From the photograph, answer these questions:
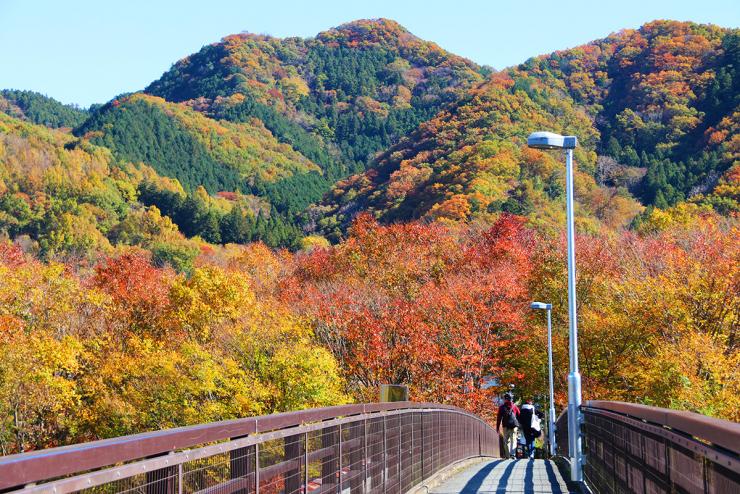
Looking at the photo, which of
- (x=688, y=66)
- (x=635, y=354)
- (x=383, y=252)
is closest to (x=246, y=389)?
(x=635, y=354)

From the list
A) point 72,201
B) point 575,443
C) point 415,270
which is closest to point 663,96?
point 72,201

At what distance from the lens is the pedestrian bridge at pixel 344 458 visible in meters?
3.90

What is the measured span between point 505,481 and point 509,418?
889 cm

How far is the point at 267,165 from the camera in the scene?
182 metres

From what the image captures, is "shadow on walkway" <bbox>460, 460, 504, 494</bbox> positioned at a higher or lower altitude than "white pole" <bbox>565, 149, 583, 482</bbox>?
lower

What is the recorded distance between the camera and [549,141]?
1577 cm

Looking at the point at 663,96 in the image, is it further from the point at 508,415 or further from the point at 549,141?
the point at 549,141

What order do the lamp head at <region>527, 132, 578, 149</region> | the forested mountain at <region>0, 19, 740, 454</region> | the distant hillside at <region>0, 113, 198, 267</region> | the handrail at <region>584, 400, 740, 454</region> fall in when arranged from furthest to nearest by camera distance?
the distant hillside at <region>0, 113, 198, 267</region>, the forested mountain at <region>0, 19, 740, 454</region>, the lamp head at <region>527, 132, 578, 149</region>, the handrail at <region>584, 400, 740, 454</region>

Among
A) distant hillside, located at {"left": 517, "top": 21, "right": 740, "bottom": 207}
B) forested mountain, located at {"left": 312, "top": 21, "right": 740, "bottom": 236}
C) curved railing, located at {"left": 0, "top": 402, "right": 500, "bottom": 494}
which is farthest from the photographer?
distant hillside, located at {"left": 517, "top": 21, "right": 740, "bottom": 207}

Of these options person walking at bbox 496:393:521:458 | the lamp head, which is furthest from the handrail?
person walking at bbox 496:393:521:458

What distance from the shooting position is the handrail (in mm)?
4230

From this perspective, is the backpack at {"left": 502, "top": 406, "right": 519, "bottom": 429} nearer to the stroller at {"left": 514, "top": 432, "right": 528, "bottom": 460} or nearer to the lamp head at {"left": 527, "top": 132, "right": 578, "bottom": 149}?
the stroller at {"left": 514, "top": 432, "right": 528, "bottom": 460}

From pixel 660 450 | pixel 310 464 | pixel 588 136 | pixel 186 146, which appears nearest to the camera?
pixel 660 450

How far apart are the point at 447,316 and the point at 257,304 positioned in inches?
368
